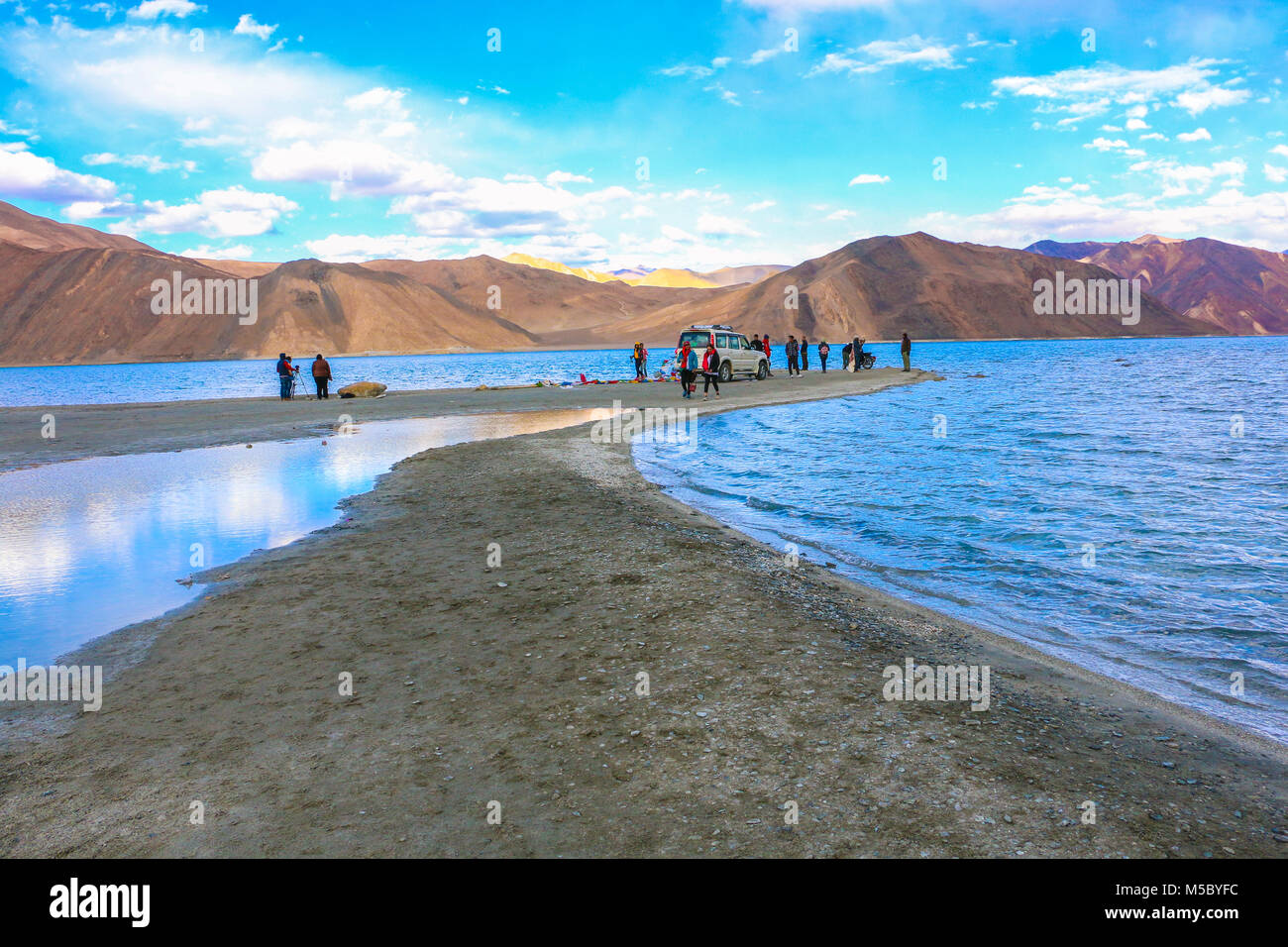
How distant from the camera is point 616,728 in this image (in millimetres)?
4832

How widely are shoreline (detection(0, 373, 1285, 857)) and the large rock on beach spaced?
3123 centimetres

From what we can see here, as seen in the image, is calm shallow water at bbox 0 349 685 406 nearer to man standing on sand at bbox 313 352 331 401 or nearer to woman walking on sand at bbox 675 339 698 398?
man standing on sand at bbox 313 352 331 401

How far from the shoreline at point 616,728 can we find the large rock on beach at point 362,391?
31228 mm

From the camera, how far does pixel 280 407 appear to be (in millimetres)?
33875

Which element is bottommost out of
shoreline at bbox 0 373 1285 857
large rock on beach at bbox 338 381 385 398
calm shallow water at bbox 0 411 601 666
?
shoreline at bbox 0 373 1285 857

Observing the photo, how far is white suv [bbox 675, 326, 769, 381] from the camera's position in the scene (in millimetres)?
40469

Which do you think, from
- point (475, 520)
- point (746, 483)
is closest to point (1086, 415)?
point (746, 483)

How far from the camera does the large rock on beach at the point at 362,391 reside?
37.9 meters

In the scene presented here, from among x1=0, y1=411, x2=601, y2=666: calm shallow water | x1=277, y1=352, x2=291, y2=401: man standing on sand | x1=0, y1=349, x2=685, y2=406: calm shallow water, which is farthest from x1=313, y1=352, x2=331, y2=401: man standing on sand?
x1=0, y1=411, x2=601, y2=666: calm shallow water

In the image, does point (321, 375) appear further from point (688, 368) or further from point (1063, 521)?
point (1063, 521)

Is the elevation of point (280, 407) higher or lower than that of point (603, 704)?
higher

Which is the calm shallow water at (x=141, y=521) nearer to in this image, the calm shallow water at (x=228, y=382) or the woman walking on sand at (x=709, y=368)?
the woman walking on sand at (x=709, y=368)
